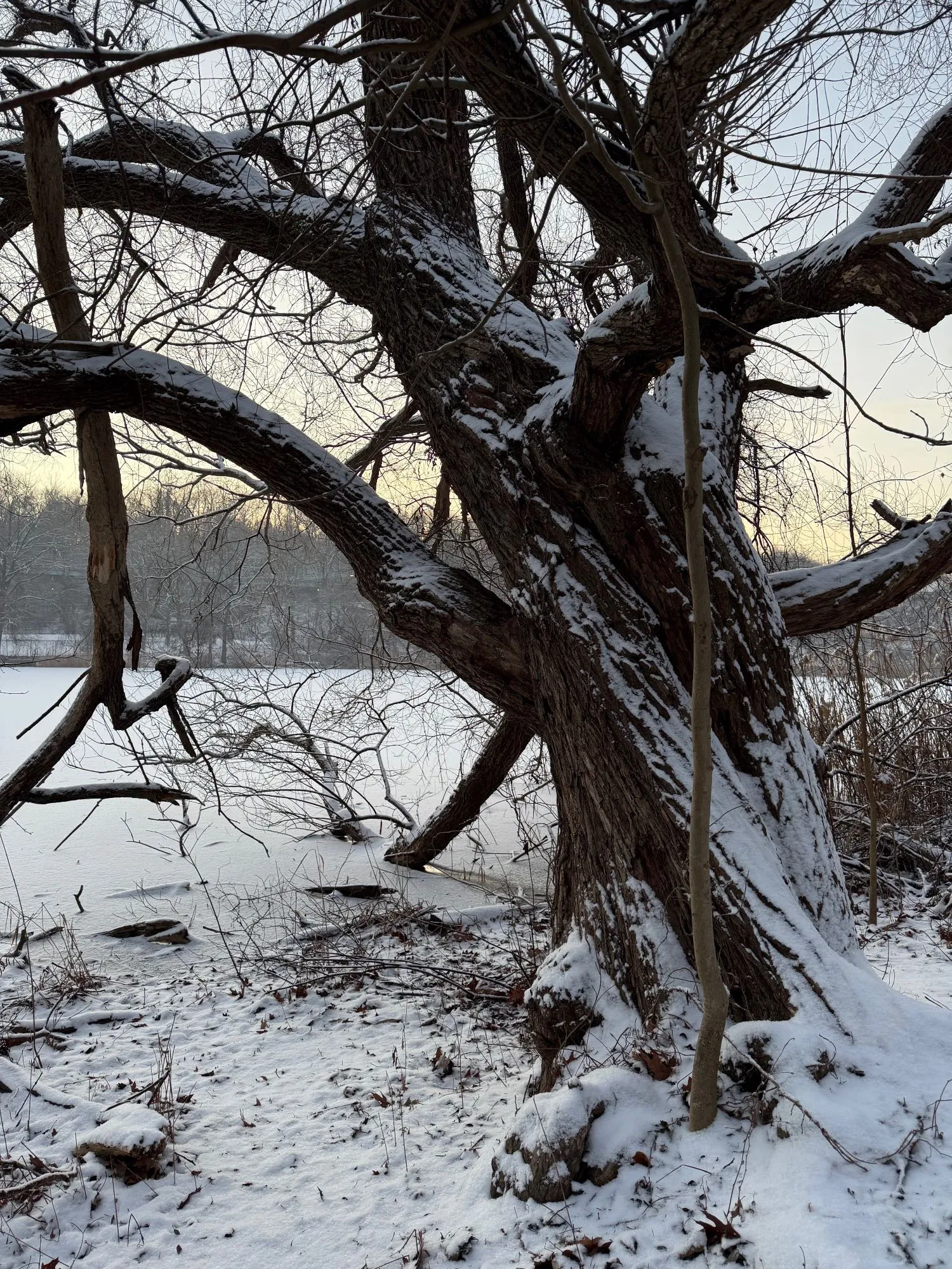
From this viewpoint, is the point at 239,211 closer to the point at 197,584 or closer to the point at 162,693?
the point at 162,693

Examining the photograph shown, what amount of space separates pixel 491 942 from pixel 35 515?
3249cm

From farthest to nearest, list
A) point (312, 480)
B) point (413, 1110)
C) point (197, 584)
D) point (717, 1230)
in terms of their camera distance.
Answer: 1. point (197, 584)
2. point (312, 480)
3. point (413, 1110)
4. point (717, 1230)

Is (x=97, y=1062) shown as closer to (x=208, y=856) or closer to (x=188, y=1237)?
(x=188, y=1237)

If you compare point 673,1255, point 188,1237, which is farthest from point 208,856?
point 673,1255

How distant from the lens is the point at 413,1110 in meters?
3.35

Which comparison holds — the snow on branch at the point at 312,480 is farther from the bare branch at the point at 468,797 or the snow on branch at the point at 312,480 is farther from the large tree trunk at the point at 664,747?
the bare branch at the point at 468,797

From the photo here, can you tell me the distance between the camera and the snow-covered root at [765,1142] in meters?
1.96

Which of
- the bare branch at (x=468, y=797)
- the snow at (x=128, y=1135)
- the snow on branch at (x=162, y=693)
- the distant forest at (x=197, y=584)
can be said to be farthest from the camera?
the distant forest at (x=197, y=584)

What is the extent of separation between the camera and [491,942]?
5527 mm

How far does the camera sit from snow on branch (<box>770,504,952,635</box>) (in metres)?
3.73

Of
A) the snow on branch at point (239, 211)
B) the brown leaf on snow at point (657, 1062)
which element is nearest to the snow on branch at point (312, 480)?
the snow on branch at point (239, 211)

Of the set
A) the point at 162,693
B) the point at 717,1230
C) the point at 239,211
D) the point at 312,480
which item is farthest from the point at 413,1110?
the point at 239,211

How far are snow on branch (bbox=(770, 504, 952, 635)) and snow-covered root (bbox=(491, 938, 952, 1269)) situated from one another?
5.30 feet

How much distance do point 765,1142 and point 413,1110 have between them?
163 centimetres
